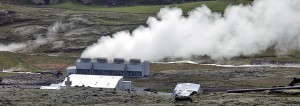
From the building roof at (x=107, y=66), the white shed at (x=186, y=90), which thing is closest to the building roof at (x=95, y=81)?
the white shed at (x=186, y=90)

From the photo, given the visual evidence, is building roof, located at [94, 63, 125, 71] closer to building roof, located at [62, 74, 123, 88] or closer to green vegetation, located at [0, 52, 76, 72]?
green vegetation, located at [0, 52, 76, 72]

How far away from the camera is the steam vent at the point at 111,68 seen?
11006 centimetres

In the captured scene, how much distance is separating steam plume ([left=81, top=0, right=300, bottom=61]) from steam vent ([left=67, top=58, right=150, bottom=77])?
16403 millimetres

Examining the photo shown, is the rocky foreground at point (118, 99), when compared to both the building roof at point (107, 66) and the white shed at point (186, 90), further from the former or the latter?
the building roof at point (107, 66)

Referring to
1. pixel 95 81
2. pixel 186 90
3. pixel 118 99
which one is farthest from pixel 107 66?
pixel 118 99

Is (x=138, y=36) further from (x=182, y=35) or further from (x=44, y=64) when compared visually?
(x=44, y=64)

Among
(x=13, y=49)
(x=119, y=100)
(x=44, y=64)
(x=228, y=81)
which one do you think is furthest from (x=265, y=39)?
(x=119, y=100)

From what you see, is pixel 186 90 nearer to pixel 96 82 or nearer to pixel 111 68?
pixel 96 82

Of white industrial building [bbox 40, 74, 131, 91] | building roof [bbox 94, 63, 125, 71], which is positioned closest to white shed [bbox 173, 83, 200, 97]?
white industrial building [bbox 40, 74, 131, 91]

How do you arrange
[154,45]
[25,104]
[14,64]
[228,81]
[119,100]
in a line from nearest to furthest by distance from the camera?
1. [25,104]
2. [119,100]
3. [228,81]
4. [14,64]
5. [154,45]

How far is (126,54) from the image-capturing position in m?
129

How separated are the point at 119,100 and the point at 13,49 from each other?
325 feet

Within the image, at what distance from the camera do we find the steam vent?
11006cm

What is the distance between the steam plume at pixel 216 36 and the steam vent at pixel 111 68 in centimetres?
1640
